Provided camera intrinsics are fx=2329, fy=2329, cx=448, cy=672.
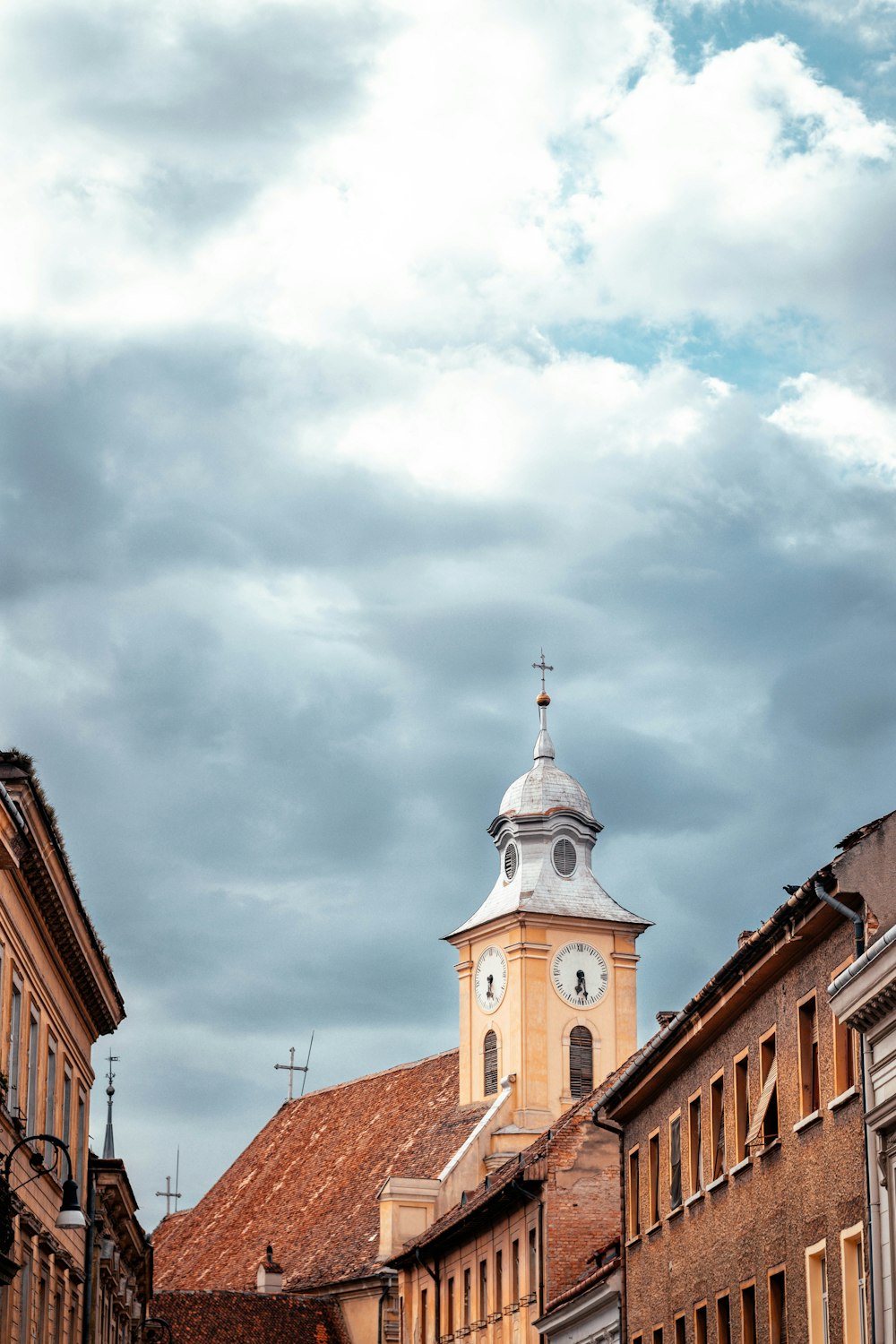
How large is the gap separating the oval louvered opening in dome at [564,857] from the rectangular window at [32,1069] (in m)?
56.4

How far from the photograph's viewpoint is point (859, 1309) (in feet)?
85.4

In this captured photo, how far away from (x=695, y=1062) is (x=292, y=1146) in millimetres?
68666

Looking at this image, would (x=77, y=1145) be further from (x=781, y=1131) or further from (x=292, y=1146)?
(x=292, y=1146)

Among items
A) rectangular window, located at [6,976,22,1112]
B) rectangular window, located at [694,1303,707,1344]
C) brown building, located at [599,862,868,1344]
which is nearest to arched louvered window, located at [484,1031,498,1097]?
brown building, located at [599,862,868,1344]

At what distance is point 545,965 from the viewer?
278ft

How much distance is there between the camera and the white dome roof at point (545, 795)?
3506 inches

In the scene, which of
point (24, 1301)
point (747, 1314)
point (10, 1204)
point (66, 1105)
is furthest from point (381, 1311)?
point (10, 1204)

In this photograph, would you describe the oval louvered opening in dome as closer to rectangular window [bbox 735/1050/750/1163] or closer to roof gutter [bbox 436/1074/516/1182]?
roof gutter [bbox 436/1074/516/1182]

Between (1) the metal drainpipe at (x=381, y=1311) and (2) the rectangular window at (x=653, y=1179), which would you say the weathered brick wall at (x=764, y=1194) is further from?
(1) the metal drainpipe at (x=381, y=1311)

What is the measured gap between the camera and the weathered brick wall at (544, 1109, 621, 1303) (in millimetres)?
49438

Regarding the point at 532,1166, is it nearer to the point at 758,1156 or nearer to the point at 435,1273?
the point at 435,1273

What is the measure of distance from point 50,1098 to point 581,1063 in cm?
5131

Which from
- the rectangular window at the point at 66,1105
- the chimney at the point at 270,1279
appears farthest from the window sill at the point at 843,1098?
the chimney at the point at 270,1279

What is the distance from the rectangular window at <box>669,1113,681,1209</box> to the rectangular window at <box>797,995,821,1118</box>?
831 centimetres
